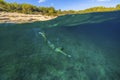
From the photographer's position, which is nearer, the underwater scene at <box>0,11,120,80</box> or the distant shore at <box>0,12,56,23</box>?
the underwater scene at <box>0,11,120,80</box>

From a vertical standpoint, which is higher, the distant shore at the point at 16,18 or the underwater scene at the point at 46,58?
the distant shore at the point at 16,18

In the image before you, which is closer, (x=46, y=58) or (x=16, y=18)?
(x=46, y=58)

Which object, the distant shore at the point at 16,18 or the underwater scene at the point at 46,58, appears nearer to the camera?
the underwater scene at the point at 46,58

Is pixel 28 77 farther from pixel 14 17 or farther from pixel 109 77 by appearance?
pixel 14 17

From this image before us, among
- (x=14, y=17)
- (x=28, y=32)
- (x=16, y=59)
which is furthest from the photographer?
(x=28, y=32)

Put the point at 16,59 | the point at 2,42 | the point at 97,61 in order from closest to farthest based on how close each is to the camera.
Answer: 1. the point at 97,61
2. the point at 16,59
3. the point at 2,42

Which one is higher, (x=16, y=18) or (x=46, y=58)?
(x=16, y=18)

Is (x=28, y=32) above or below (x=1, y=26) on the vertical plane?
below

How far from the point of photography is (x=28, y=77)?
915 cm

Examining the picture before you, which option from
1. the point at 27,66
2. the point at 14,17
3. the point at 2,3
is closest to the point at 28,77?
the point at 27,66

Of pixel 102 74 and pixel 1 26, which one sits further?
pixel 1 26

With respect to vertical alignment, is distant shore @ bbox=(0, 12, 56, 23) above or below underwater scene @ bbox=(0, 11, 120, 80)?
above

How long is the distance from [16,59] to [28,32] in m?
7.10

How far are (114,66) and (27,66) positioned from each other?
463 cm
